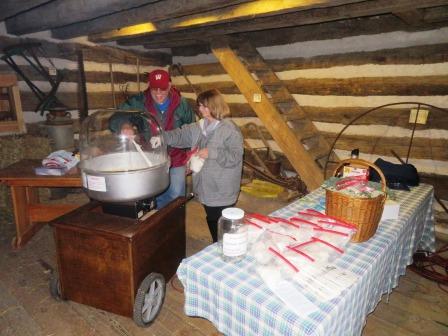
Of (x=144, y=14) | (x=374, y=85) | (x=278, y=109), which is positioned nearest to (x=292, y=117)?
(x=278, y=109)

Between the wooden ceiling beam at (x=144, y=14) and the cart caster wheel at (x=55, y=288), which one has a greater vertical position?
the wooden ceiling beam at (x=144, y=14)

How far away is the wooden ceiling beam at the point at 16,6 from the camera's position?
11.6ft

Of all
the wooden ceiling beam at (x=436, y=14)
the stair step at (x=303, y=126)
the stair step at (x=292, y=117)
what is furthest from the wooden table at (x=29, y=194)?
the wooden ceiling beam at (x=436, y=14)

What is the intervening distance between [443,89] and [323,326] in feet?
13.3

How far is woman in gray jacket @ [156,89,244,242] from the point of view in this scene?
2896 millimetres

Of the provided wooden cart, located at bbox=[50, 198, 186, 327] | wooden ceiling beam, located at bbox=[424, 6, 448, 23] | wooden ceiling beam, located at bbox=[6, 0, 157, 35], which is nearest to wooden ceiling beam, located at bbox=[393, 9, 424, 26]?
wooden ceiling beam, located at bbox=[424, 6, 448, 23]

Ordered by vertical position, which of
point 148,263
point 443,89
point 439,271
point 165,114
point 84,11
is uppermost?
point 84,11

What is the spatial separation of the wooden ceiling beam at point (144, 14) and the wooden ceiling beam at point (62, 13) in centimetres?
32

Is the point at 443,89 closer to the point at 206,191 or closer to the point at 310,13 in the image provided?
the point at 310,13

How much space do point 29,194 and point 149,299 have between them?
2671 millimetres

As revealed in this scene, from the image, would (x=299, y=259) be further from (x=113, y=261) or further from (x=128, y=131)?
(x=128, y=131)

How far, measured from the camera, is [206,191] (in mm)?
3061

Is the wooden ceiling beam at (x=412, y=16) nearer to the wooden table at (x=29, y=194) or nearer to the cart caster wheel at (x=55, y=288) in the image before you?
the wooden table at (x=29, y=194)

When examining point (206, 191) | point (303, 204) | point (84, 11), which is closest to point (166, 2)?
point (84, 11)
